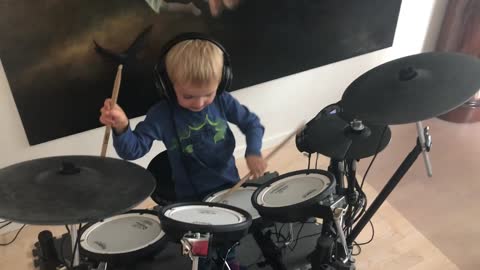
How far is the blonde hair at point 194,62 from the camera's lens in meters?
1.12

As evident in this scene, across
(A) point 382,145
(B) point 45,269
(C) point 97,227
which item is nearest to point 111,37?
(C) point 97,227

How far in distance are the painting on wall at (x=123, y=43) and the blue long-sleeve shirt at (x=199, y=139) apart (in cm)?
31

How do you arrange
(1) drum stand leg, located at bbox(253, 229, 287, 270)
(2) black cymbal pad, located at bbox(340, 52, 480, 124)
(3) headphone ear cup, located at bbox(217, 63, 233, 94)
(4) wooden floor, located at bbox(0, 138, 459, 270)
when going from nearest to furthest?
(2) black cymbal pad, located at bbox(340, 52, 480, 124), (3) headphone ear cup, located at bbox(217, 63, 233, 94), (1) drum stand leg, located at bbox(253, 229, 287, 270), (4) wooden floor, located at bbox(0, 138, 459, 270)

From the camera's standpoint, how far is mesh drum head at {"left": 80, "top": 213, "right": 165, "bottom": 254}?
1.12m

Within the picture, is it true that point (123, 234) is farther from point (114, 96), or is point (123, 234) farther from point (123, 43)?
point (123, 43)

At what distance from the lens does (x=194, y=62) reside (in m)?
1.12

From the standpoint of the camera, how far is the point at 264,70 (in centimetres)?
183

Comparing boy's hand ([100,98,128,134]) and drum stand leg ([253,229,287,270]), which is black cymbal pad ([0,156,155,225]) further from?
drum stand leg ([253,229,287,270])

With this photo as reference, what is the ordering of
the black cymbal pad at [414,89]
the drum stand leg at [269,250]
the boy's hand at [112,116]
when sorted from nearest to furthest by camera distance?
1. the black cymbal pad at [414,89]
2. the boy's hand at [112,116]
3. the drum stand leg at [269,250]

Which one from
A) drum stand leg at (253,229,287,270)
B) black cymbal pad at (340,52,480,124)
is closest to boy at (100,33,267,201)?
drum stand leg at (253,229,287,270)

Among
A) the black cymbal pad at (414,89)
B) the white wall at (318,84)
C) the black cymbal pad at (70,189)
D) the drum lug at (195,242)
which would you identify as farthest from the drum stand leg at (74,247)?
the black cymbal pad at (414,89)

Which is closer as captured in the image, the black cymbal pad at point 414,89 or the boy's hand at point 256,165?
the black cymbal pad at point 414,89

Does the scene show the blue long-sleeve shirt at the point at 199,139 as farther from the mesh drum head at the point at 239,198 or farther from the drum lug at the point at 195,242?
the drum lug at the point at 195,242

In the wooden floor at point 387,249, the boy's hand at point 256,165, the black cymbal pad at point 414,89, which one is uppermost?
the black cymbal pad at point 414,89
